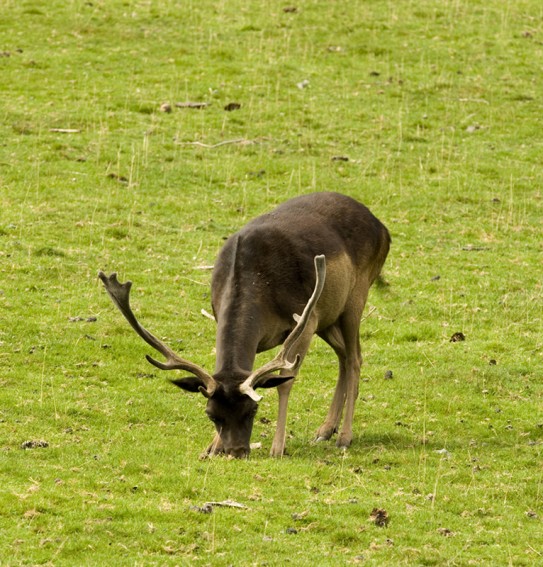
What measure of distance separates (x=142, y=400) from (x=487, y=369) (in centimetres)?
434

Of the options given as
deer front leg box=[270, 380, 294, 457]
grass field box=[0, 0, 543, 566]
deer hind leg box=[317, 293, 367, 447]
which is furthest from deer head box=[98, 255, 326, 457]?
deer hind leg box=[317, 293, 367, 447]

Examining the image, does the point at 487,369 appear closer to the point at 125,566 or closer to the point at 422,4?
the point at 125,566

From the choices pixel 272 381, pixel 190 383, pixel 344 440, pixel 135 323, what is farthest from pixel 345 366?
pixel 135 323

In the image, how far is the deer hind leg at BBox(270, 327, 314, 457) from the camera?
474 inches

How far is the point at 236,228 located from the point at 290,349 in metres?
8.39

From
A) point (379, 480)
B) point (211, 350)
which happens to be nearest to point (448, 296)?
point (211, 350)

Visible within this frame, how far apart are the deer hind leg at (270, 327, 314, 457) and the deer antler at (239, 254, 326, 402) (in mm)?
406

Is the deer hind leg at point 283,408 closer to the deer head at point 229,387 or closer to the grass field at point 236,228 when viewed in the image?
the grass field at point 236,228

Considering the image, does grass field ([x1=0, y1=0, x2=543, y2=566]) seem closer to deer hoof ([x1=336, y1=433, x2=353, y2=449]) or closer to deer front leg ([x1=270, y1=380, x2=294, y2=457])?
deer front leg ([x1=270, y1=380, x2=294, y2=457])

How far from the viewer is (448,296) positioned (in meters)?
17.9

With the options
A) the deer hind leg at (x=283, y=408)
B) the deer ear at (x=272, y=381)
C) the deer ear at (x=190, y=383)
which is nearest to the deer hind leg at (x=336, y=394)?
the deer hind leg at (x=283, y=408)

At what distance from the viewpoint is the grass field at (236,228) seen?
988cm

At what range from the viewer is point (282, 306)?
12.5 meters

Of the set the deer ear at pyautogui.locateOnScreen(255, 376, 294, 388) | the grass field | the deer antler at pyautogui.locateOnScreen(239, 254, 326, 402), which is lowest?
the grass field
